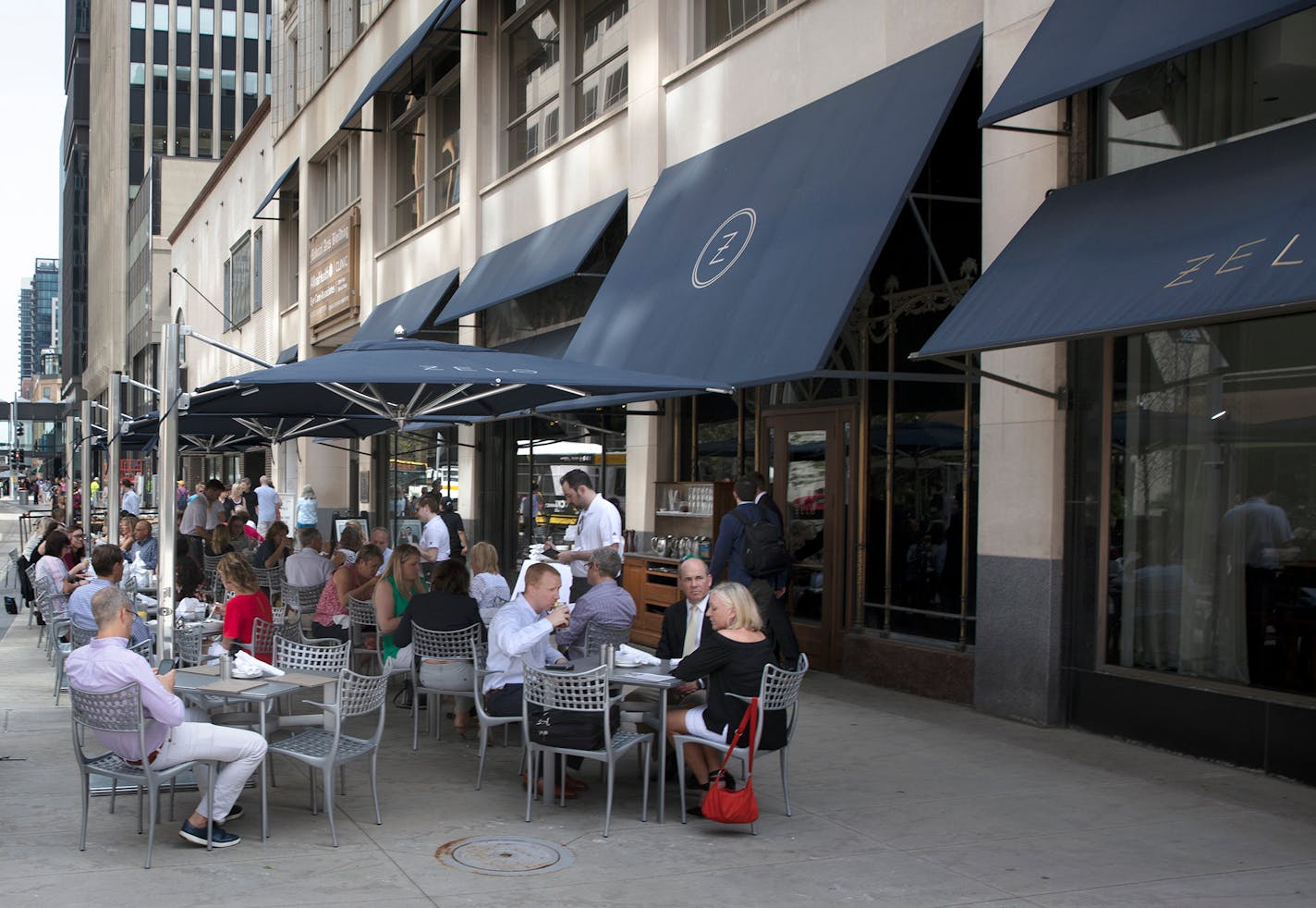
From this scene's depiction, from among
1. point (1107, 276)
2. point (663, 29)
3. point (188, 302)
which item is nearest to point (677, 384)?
point (1107, 276)

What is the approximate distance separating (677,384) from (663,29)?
7.35 m

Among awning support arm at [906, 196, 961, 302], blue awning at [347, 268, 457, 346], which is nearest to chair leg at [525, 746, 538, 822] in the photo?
awning support arm at [906, 196, 961, 302]

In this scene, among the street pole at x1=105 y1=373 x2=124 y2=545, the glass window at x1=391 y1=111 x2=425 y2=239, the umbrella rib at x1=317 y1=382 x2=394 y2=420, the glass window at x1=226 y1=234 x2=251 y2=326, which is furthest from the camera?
the glass window at x1=226 y1=234 x2=251 y2=326

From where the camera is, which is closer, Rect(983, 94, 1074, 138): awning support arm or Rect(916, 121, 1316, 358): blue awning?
Rect(916, 121, 1316, 358): blue awning

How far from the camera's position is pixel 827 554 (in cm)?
1276

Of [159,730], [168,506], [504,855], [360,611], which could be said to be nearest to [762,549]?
[360,611]

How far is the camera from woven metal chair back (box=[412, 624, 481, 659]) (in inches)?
368

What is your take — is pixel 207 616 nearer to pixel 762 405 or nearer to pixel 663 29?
pixel 762 405

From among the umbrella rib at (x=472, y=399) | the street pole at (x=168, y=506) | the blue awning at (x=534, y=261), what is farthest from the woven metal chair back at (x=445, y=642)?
the blue awning at (x=534, y=261)

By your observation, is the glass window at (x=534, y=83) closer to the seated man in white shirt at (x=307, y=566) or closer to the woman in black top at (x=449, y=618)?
the seated man in white shirt at (x=307, y=566)

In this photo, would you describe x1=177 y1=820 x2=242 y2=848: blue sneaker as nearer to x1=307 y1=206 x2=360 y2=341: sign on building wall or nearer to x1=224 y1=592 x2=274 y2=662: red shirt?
x1=224 y1=592 x2=274 y2=662: red shirt

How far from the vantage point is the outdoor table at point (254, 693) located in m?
6.80

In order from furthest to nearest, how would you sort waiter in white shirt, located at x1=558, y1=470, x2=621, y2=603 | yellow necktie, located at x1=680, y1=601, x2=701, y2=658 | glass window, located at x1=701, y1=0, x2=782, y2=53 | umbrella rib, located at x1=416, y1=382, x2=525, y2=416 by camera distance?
glass window, located at x1=701, y1=0, x2=782, y2=53 < waiter in white shirt, located at x1=558, y1=470, x2=621, y2=603 < umbrella rib, located at x1=416, y1=382, x2=525, y2=416 < yellow necktie, located at x1=680, y1=601, x2=701, y2=658

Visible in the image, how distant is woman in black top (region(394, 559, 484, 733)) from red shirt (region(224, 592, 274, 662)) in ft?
3.79
